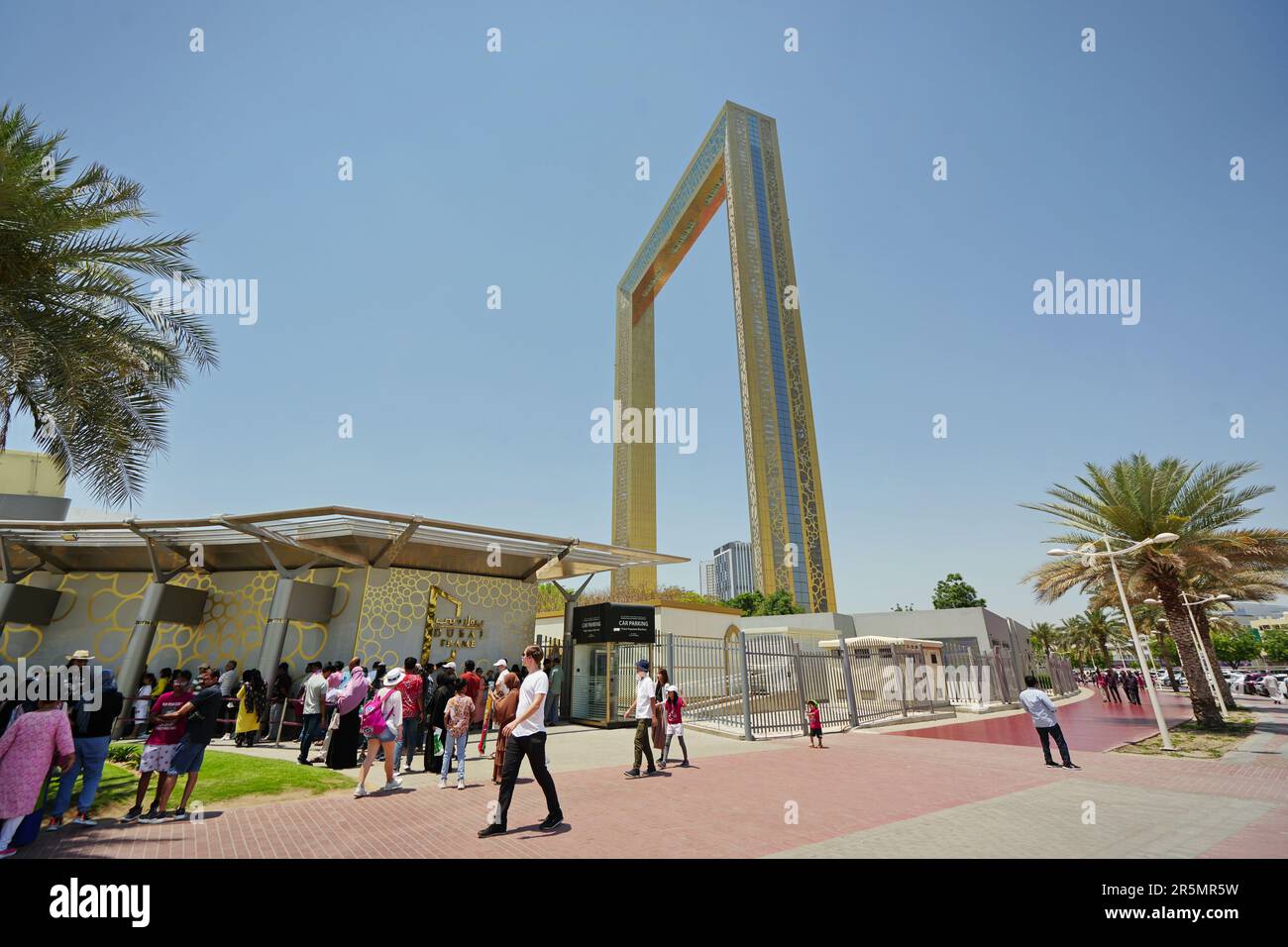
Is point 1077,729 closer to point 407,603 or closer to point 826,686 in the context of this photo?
point 826,686

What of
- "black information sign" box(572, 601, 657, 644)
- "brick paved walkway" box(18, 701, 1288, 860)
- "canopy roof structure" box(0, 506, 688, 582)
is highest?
"canopy roof structure" box(0, 506, 688, 582)

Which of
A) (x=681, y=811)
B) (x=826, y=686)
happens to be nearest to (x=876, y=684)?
(x=826, y=686)

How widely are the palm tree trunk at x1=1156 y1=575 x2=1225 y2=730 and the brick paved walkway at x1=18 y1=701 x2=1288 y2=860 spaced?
24.2 ft

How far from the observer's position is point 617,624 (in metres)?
16.4

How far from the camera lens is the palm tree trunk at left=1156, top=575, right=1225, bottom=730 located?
53.7ft

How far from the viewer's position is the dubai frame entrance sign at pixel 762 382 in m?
65.2

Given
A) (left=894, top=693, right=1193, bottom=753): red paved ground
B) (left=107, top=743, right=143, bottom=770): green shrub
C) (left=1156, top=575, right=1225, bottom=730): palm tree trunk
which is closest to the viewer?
(left=107, top=743, right=143, bottom=770): green shrub

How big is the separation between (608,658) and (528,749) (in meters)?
11.4

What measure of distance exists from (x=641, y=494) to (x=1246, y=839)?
284ft

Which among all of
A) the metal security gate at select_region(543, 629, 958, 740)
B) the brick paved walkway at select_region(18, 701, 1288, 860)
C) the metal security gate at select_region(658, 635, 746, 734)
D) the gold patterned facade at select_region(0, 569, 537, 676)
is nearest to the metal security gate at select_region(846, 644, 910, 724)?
the metal security gate at select_region(543, 629, 958, 740)

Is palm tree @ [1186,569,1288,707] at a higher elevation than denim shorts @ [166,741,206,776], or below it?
higher

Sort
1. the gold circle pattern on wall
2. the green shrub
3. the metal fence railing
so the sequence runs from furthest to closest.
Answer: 1. the gold circle pattern on wall
2. the metal fence railing
3. the green shrub

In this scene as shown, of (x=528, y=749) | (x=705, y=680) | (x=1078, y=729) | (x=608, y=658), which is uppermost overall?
(x=608, y=658)

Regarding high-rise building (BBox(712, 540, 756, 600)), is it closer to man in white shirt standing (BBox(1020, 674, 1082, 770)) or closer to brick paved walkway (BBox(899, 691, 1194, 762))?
brick paved walkway (BBox(899, 691, 1194, 762))
